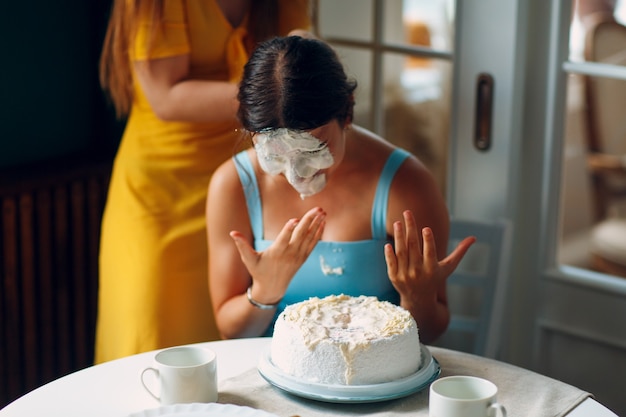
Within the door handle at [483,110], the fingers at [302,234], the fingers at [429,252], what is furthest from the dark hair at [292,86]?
the door handle at [483,110]

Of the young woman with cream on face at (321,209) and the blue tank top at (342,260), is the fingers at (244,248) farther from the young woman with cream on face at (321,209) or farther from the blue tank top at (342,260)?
the blue tank top at (342,260)

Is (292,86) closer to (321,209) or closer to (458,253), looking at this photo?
(321,209)

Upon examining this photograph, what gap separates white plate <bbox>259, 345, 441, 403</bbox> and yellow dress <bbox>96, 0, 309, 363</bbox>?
0.72 m

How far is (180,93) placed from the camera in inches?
81.1

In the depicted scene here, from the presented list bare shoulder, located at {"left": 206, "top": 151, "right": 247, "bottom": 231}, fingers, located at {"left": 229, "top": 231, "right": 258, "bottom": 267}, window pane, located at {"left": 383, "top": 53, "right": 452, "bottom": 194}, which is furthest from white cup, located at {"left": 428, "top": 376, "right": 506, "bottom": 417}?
window pane, located at {"left": 383, "top": 53, "right": 452, "bottom": 194}

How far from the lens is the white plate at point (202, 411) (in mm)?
1315

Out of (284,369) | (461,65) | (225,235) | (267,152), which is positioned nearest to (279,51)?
(267,152)

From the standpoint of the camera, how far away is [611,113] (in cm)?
234

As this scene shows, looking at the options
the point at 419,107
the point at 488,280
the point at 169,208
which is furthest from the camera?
the point at 419,107

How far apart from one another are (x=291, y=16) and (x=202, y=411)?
3.71 ft

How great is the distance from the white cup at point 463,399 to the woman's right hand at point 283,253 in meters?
0.41

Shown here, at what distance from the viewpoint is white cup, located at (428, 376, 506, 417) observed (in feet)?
4.06

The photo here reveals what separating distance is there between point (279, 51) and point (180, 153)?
0.59 meters

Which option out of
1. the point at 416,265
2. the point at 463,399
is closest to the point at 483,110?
the point at 416,265
